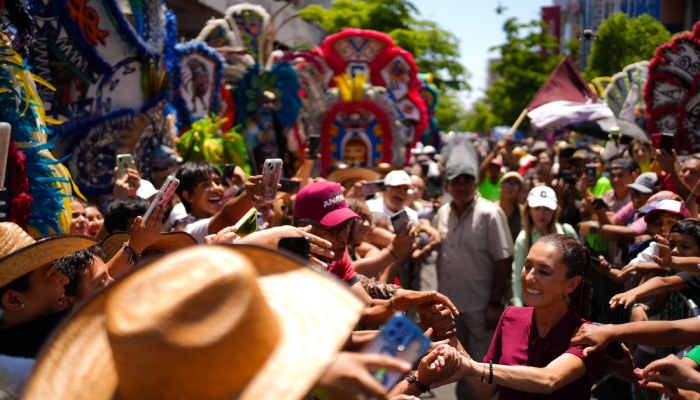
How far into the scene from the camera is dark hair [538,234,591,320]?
3.31 metres

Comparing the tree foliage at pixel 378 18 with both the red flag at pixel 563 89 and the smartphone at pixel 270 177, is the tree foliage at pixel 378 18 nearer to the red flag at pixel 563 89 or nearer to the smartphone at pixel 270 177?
the red flag at pixel 563 89

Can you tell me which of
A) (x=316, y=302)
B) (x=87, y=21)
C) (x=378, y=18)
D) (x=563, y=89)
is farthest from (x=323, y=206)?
(x=378, y=18)

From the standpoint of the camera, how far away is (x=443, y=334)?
3133 mm

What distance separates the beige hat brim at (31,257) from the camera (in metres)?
2.59

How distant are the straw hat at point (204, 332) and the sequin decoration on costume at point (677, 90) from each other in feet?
28.9

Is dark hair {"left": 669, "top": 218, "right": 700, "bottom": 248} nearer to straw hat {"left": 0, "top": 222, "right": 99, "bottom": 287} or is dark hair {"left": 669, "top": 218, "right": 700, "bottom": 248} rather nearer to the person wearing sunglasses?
the person wearing sunglasses

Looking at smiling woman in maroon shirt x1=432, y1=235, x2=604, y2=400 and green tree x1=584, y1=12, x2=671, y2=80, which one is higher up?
smiling woman in maroon shirt x1=432, y1=235, x2=604, y2=400

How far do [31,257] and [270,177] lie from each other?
159 centimetres

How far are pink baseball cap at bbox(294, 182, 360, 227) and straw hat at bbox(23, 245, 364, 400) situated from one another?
1.81 metres

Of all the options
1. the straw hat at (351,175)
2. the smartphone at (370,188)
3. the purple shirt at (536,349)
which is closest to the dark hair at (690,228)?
the purple shirt at (536,349)

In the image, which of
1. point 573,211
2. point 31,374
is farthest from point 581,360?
point 573,211

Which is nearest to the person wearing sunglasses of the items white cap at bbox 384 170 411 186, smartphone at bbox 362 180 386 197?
white cap at bbox 384 170 411 186

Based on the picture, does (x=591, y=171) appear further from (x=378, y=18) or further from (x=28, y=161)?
(x=378, y=18)

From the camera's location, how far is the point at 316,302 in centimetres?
190
